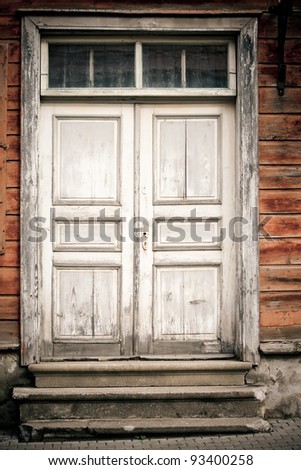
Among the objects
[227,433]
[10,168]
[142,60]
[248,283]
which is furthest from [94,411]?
[142,60]

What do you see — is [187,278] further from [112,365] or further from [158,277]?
[112,365]

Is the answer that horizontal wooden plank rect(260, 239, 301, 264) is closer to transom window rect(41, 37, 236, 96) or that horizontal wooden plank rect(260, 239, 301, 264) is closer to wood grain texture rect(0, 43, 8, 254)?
transom window rect(41, 37, 236, 96)

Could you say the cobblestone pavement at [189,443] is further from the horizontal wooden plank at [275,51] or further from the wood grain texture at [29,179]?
the horizontal wooden plank at [275,51]

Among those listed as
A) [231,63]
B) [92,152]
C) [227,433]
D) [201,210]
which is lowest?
[227,433]

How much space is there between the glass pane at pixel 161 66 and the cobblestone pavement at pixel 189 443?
277 cm

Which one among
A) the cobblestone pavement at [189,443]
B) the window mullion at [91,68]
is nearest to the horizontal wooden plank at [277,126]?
the window mullion at [91,68]

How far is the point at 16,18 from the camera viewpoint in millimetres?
5434

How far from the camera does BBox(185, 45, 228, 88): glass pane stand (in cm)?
562

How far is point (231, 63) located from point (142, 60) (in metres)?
0.72

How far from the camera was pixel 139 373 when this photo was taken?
5.38 metres

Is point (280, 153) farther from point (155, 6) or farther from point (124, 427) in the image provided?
point (124, 427)

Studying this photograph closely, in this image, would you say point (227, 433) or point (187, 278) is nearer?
point (227, 433)

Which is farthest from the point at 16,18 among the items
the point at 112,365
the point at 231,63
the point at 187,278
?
the point at 112,365

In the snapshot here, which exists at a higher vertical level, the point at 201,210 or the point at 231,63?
the point at 231,63
